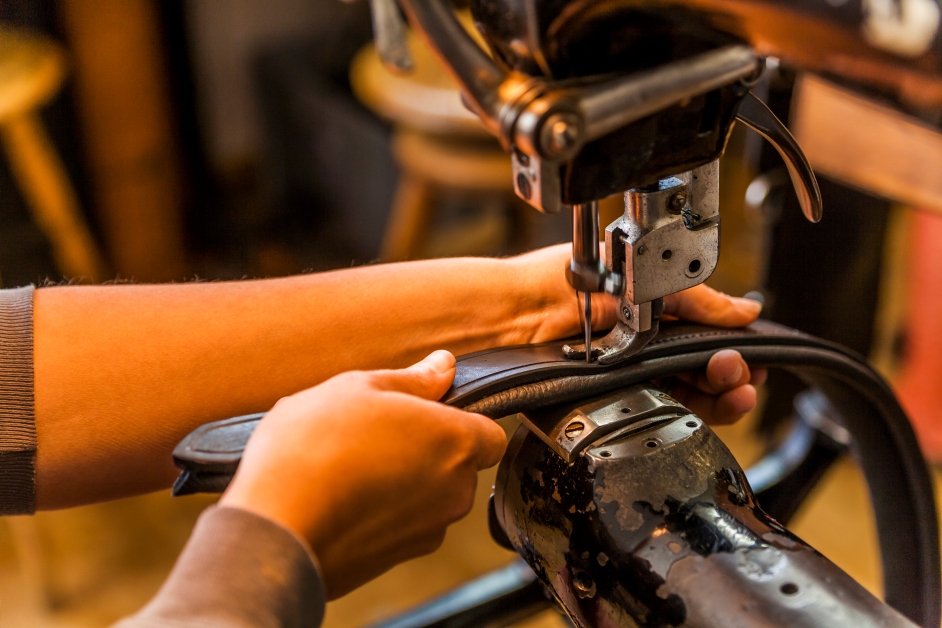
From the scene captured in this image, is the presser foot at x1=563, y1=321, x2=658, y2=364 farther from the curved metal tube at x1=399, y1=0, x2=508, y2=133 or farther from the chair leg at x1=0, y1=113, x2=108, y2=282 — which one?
the chair leg at x1=0, y1=113, x2=108, y2=282

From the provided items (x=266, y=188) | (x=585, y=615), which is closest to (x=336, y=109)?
(x=266, y=188)

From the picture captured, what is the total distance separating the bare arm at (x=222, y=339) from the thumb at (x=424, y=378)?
178mm

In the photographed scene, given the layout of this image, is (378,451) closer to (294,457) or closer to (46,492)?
(294,457)

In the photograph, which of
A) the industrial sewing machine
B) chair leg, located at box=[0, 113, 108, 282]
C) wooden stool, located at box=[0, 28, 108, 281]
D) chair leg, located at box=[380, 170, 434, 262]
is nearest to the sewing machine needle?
the industrial sewing machine

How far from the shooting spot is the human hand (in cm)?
61

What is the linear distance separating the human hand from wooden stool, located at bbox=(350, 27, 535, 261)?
30.4 inches

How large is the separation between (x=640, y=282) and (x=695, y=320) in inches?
6.3

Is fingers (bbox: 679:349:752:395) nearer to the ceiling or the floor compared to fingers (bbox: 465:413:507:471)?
nearer to the floor

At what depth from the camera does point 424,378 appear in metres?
0.49

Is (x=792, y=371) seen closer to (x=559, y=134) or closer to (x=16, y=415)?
(x=559, y=134)

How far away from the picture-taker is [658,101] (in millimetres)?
399

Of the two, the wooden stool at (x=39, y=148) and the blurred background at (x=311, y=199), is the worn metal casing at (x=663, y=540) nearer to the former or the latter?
the blurred background at (x=311, y=199)

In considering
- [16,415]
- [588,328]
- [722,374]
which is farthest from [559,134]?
[16,415]

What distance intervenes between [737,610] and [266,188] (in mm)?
2030
